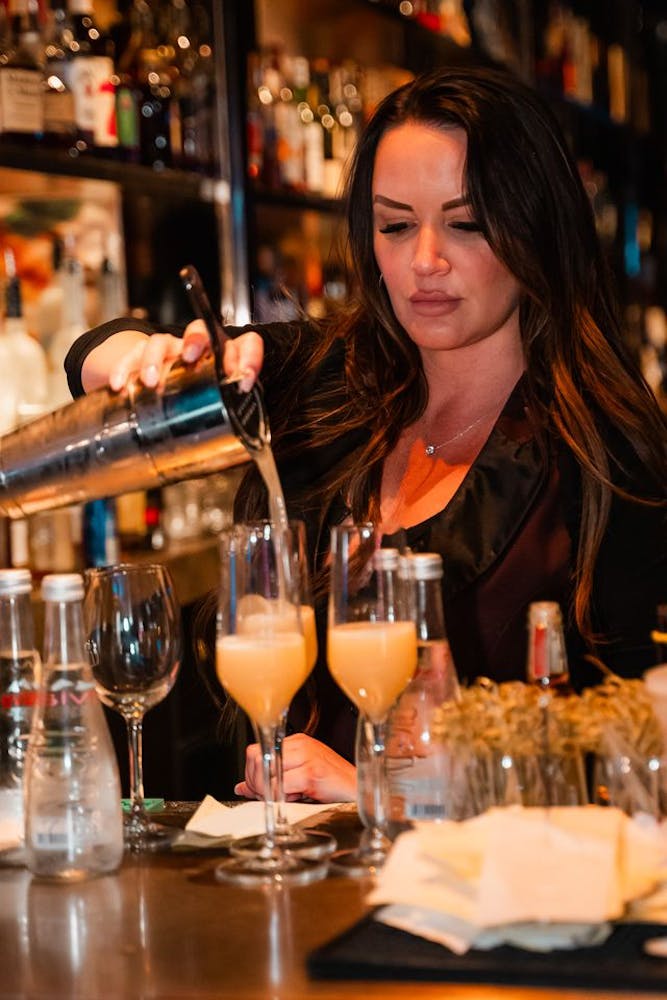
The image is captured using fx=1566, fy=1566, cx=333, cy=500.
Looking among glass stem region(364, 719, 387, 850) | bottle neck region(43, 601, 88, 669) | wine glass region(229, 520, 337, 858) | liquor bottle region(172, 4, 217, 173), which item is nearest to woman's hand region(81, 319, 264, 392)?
wine glass region(229, 520, 337, 858)

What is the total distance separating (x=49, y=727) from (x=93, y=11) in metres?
2.23

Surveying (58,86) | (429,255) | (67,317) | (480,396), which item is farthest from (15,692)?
(58,86)

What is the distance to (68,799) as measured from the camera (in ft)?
4.52

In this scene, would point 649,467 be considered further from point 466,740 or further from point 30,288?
point 30,288

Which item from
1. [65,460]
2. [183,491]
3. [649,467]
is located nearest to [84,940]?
[65,460]

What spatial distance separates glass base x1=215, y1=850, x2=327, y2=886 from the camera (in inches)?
52.9

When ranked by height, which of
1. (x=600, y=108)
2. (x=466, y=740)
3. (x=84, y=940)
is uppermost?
(x=600, y=108)

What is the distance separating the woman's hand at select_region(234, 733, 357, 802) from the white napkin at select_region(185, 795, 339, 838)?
0.25 ft

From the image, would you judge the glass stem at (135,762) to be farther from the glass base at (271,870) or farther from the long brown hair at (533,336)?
the long brown hair at (533,336)

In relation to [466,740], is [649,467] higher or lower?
higher

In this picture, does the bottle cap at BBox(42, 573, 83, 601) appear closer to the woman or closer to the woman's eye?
the woman

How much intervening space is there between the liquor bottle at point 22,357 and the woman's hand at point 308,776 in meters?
1.31

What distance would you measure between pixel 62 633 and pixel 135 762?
189 mm

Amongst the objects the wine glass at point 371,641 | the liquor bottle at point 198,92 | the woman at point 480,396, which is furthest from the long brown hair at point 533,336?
the liquor bottle at point 198,92
